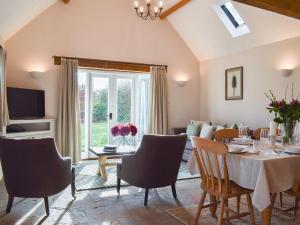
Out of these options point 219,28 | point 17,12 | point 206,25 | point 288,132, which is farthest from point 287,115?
point 17,12

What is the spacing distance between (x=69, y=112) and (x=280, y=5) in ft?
14.1

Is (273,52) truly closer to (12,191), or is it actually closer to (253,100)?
(253,100)

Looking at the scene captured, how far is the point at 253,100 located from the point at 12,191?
4694mm

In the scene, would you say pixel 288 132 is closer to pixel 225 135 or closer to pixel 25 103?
pixel 225 135

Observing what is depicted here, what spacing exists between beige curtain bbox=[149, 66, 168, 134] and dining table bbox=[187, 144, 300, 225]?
426cm

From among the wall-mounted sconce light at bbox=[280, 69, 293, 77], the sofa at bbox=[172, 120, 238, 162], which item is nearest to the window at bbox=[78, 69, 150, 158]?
the sofa at bbox=[172, 120, 238, 162]

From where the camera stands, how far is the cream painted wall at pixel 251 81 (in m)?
5.16

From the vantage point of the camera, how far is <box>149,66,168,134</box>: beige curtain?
270 inches

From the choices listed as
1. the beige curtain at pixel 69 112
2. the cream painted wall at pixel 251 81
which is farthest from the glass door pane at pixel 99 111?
the cream painted wall at pixel 251 81

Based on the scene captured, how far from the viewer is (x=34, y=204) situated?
348cm

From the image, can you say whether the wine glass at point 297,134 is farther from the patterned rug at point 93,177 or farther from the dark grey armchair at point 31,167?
the dark grey armchair at point 31,167

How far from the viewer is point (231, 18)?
19.2 ft

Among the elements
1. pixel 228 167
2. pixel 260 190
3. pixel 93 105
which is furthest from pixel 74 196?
pixel 93 105

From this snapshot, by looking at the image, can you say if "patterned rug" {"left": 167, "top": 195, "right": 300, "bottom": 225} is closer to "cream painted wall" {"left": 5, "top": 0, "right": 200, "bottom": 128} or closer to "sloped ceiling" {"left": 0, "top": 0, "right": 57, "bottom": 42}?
"sloped ceiling" {"left": 0, "top": 0, "right": 57, "bottom": 42}
